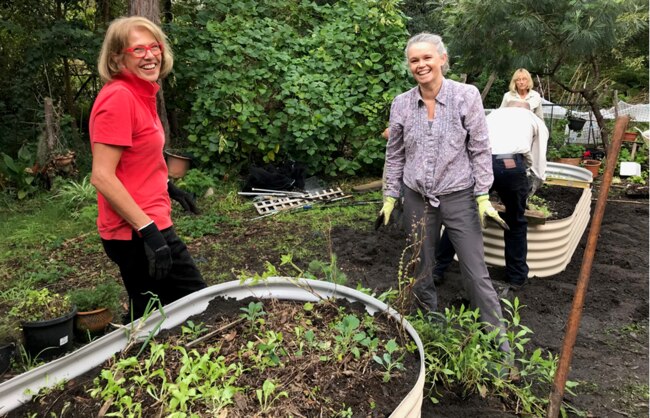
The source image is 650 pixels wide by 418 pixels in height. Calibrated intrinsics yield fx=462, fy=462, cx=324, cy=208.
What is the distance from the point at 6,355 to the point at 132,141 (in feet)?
5.50

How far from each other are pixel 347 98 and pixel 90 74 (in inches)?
194

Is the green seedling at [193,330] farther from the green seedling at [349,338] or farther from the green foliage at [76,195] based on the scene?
the green foliage at [76,195]

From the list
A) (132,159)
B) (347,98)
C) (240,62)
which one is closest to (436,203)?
(132,159)

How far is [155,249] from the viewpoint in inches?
77.7

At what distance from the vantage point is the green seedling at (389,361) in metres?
1.52

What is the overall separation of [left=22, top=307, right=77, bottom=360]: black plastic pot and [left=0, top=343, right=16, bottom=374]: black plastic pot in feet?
0.33

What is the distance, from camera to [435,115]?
2527mm

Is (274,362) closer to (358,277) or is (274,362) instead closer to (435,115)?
(435,115)

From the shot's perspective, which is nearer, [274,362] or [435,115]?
[274,362]

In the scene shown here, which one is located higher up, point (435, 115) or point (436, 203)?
point (435, 115)

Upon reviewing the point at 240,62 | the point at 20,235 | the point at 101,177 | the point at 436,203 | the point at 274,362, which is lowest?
the point at 20,235

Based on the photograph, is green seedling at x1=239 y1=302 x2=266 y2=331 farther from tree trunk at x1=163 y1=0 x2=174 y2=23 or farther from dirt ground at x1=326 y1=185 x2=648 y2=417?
tree trunk at x1=163 y1=0 x2=174 y2=23

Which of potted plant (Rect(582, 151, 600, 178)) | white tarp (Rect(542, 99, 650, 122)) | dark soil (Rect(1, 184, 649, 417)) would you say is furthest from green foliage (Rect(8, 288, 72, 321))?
white tarp (Rect(542, 99, 650, 122))

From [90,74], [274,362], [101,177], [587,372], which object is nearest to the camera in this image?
[274,362]
